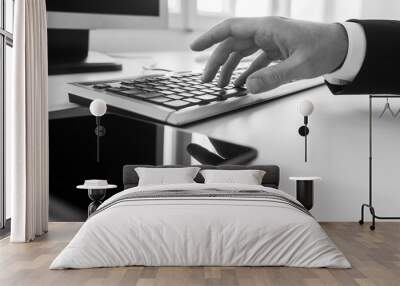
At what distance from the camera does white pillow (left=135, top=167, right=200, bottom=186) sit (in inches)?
236

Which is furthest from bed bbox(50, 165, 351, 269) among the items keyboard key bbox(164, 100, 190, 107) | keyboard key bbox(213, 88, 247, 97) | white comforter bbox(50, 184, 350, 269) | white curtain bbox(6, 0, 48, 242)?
keyboard key bbox(213, 88, 247, 97)

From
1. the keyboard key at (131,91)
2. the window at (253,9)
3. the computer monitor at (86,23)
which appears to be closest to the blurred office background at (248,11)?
the window at (253,9)

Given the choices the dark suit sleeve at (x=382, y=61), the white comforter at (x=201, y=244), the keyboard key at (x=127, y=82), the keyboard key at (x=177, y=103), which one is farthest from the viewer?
the keyboard key at (x=127, y=82)

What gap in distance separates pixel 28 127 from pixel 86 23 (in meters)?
1.44

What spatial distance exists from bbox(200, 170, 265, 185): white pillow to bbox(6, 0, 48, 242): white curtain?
171 centimetres

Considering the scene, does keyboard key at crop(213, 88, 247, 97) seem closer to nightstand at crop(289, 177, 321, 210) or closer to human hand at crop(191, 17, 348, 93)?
nightstand at crop(289, 177, 321, 210)

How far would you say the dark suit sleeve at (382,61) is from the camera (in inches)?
35.6

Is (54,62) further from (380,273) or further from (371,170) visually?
(380,273)

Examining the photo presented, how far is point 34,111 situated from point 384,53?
498 cm

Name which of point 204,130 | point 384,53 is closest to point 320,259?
point 204,130

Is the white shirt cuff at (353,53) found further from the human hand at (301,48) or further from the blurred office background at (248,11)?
the blurred office background at (248,11)

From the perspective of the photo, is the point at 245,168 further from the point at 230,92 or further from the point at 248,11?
the point at 248,11

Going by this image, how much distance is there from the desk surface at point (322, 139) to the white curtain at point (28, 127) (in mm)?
971

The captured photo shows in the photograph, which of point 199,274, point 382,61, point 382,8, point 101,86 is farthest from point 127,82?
point 382,61
